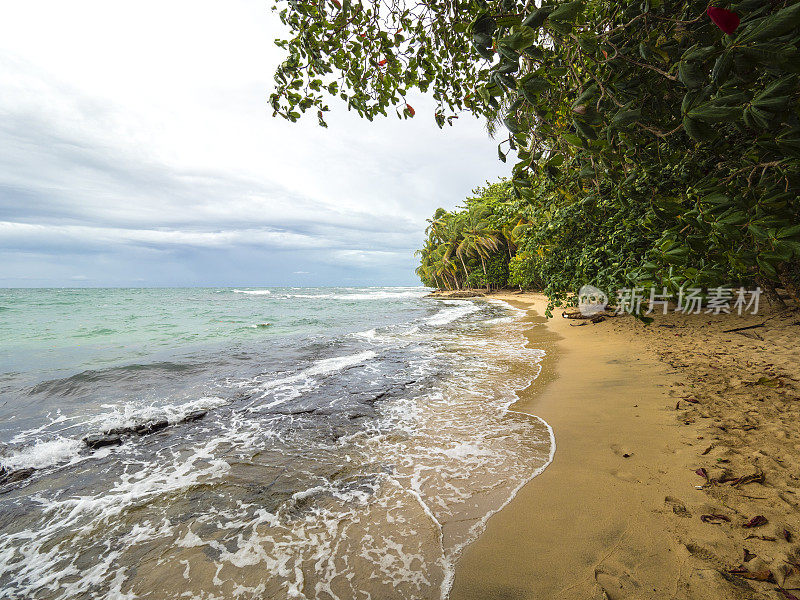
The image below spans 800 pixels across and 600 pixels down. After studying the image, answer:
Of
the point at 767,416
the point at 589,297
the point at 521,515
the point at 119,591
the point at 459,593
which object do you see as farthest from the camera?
the point at 589,297

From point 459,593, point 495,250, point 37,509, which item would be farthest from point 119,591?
point 495,250

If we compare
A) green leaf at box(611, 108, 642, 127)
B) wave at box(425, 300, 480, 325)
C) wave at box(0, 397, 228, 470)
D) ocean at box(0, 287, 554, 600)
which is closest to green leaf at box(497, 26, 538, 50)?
green leaf at box(611, 108, 642, 127)

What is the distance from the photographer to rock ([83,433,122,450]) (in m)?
4.24

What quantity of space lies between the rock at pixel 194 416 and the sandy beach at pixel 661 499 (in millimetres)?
4479

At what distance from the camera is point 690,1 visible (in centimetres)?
167

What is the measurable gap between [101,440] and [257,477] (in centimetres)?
251

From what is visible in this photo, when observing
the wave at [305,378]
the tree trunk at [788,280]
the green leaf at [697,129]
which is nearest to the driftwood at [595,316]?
the tree trunk at [788,280]

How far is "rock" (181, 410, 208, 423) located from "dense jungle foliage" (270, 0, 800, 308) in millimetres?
4565

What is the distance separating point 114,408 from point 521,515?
6.48 meters

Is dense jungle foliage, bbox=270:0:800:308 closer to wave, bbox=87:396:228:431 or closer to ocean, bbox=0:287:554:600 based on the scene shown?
ocean, bbox=0:287:554:600

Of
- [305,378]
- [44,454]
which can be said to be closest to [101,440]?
[44,454]

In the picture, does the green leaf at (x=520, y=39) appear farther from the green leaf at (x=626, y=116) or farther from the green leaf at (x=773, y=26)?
the green leaf at (x=773, y=26)

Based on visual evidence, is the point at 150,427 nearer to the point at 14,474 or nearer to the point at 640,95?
the point at 14,474

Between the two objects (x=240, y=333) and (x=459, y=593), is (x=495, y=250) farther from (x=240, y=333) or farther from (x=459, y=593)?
(x=459, y=593)
